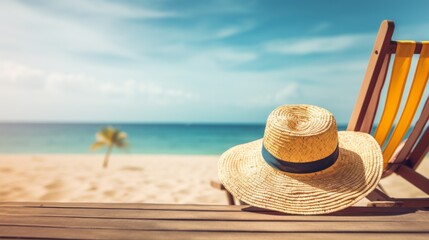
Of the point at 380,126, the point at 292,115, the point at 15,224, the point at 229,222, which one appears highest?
the point at 15,224

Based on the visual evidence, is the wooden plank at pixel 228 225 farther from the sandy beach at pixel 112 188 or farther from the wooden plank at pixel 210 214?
the sandy beach at pixel 112 188

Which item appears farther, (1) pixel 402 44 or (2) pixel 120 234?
(1) pixel 402 44

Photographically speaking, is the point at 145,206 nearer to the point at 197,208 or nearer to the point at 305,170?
the point at 197,208

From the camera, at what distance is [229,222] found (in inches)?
57.6

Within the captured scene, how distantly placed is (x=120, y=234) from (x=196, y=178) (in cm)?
546

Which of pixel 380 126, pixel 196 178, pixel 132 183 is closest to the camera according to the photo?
pixel 380 126

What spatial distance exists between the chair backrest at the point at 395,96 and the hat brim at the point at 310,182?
232 millimetres

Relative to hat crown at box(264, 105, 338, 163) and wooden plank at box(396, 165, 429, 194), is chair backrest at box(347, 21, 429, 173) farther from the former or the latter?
hat crown at box(264, 105, 338, 163)

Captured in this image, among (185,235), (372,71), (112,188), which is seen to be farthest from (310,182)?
(112,188)

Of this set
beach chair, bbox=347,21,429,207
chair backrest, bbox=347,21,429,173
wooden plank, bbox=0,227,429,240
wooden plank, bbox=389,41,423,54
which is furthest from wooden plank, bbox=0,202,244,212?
wooden plank, bbox=389,41,423,54

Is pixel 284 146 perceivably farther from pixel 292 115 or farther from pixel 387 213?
pixel 387 213

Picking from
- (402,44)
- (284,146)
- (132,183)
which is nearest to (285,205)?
(284,146)

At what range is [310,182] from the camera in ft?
5.61

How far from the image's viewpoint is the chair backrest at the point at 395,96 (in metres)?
2.00
